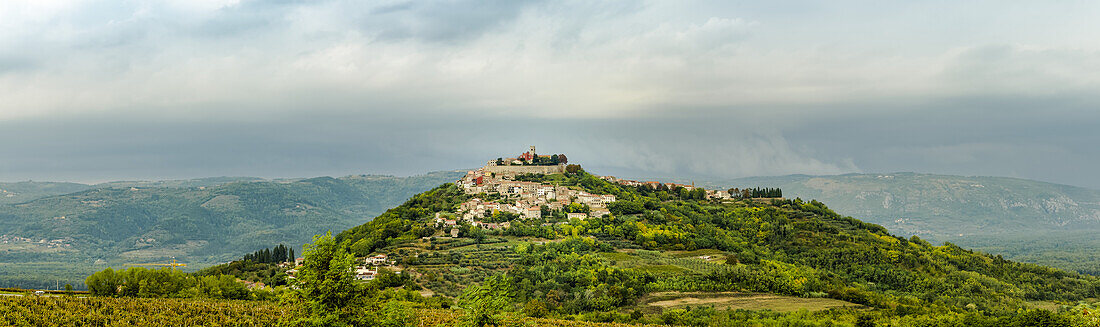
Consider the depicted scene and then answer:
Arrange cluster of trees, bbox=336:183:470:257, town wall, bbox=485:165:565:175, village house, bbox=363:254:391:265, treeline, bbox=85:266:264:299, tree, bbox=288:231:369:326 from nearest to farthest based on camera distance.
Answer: tree, bbox=288:231:369:326
treeline, bbox=85:266:264:299
village house, bbox=363:254:391:265
cluster of trees, bbox=336:183:470:257
town wall, bbox=485:165:565:175

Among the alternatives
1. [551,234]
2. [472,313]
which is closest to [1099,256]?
[551,234]

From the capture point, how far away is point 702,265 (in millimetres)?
64000

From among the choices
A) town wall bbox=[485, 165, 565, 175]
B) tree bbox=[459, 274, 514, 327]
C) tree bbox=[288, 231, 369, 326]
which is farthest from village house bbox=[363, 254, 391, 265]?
town wall bbox=[485, 165, 565, 175]

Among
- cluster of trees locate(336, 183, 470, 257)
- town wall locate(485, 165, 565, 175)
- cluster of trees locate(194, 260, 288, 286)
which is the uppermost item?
town wall locate(485, 165, 565, 175)

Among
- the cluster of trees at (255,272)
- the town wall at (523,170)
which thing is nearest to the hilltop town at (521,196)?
the town wall at (523,170)

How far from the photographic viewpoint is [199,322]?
28.7 metres

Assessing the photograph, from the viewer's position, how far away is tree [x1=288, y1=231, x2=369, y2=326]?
67.5ft

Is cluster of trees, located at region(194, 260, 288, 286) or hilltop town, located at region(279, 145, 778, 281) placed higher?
hilltop town, located at region(279, 145, 778, 281)

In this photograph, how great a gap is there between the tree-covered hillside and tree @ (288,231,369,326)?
2393cm

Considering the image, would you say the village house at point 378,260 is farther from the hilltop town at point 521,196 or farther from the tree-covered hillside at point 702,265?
the hilltop town at point 521,196

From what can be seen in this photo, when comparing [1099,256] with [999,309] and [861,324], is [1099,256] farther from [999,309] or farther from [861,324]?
[861,324]

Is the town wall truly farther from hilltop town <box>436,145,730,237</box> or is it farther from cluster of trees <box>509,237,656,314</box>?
cluster of trees <box>509,237,656,314</box>

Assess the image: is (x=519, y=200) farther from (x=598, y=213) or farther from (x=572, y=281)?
(x=572, y=281)

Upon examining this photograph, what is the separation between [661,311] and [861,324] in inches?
567
